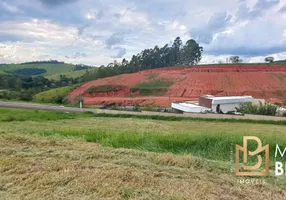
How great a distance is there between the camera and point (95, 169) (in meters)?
4.83

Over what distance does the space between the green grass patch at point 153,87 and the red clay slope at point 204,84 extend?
3.68ft

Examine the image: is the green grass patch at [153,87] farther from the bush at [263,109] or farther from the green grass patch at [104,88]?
the bush at [263,109]

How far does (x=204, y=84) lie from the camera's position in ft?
187

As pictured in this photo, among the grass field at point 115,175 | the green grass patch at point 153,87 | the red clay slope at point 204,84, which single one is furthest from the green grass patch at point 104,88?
the grass field at point 115,175

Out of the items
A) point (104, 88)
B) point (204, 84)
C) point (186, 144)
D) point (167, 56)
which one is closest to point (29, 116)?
point (186, 144)

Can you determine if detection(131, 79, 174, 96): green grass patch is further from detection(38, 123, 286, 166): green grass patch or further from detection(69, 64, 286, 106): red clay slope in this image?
detection(38, 123, 286, 166): green grass patch

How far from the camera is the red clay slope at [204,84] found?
5059 cm

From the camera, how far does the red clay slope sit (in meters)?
50.6

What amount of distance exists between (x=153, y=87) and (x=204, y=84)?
1051 centimetres

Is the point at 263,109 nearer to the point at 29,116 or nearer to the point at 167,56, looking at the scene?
the point at 29,116

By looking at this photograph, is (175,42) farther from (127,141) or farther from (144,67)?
(127,141)

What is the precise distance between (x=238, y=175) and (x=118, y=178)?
6.78 ft

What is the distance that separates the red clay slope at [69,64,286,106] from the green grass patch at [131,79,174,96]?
1121 millimetres

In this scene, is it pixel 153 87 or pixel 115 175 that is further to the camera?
pixel 153 87
